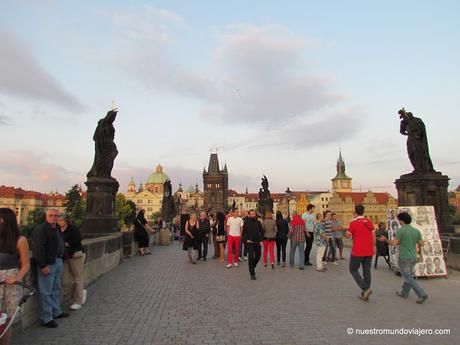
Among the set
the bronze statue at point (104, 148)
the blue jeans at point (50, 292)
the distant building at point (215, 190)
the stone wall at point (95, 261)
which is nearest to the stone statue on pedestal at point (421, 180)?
the stone wall at point (95, 261)

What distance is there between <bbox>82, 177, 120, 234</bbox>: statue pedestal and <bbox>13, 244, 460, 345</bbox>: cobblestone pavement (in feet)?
10.7

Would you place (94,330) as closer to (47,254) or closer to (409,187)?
(47,254)

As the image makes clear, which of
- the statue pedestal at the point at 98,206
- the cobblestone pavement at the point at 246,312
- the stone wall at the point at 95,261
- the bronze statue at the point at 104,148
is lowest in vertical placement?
the cobblestone pavement at the point at 246,312

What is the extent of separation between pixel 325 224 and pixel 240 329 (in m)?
8.06

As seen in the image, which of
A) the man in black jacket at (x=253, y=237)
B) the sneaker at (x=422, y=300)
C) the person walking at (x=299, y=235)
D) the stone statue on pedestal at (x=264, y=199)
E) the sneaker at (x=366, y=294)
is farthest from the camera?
the stone statue on pedestal at (x=264, y=199)

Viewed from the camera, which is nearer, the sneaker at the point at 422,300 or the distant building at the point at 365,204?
the sneaker at the point at 422,300

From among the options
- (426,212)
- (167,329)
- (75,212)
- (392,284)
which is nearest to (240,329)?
(167,329)

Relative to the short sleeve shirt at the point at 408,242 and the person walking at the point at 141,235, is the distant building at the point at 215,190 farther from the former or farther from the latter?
the short sleeve shirt at the point at 408,242

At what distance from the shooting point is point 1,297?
4.23 metres

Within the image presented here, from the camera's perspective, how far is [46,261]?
5.58 metres

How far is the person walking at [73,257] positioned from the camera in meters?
6.65

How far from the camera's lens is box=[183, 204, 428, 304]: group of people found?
7305 mm

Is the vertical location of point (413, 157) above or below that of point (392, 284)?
above

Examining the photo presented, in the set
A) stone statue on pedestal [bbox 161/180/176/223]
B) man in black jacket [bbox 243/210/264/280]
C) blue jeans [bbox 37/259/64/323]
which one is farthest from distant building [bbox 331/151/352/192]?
blue jeans [bbox 37/259/64/323]
